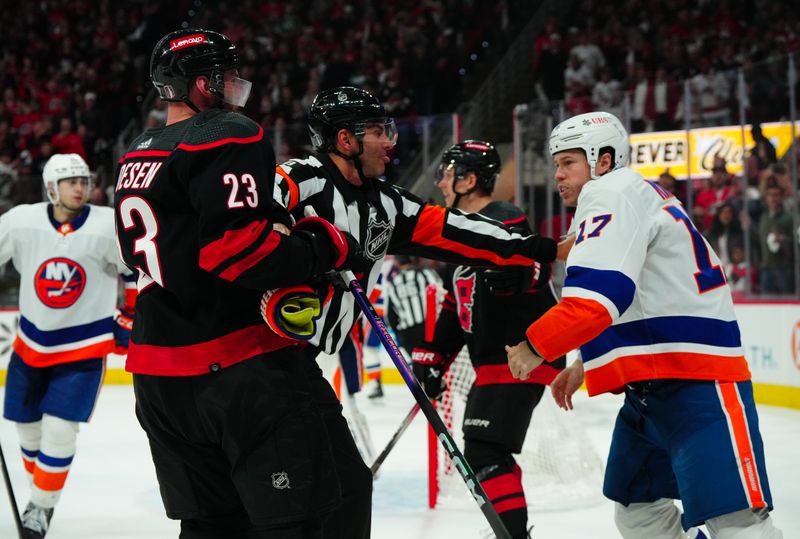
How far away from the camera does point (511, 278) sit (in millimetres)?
2895

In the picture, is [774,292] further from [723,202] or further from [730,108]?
[730,108]

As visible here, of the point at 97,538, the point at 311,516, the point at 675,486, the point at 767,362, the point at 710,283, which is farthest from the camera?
the point at 767,362

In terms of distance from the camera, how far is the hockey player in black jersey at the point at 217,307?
1.79 metres

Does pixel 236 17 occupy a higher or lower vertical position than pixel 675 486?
higher

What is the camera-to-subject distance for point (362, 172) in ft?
7.84

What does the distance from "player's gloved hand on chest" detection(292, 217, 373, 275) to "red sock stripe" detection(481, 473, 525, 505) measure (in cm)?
125

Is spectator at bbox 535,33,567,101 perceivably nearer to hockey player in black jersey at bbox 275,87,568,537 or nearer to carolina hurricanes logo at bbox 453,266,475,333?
carolina hurricanes logo at bbox 453,266,475,333

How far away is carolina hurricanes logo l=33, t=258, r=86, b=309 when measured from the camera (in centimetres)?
387

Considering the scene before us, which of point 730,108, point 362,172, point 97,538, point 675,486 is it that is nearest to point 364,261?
point 362,172

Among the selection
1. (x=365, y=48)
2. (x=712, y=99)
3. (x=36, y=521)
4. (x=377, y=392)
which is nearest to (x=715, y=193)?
(x=712, y=99)

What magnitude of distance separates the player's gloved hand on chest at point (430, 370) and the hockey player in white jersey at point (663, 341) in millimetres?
1180

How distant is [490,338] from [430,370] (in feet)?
1.06

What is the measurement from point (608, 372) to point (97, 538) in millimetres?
2321

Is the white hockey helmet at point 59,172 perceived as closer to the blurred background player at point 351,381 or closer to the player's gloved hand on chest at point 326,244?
the blurred background player at point 351,381
